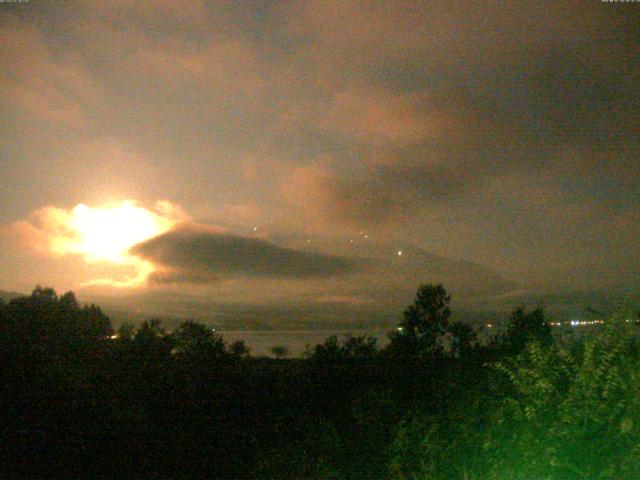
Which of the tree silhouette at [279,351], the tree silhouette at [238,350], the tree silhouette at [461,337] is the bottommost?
the tree silhouette at [279,351]

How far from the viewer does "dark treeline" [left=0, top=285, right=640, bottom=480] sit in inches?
224

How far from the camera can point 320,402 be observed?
19578 mm

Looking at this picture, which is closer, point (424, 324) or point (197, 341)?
point (197, 341)

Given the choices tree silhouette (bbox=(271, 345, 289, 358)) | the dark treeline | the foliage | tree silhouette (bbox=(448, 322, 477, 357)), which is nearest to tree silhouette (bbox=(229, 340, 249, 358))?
the dark treeline

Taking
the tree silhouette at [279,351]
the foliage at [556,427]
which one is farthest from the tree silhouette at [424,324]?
the foliage at [556,427]

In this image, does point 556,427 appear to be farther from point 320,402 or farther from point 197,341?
point 197,341

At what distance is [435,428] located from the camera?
22.6 ft

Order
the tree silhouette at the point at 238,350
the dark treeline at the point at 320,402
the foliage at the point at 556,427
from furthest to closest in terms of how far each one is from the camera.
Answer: the tree silhouette at the point at 238,350, the dark treeline at the point at 320,402, the foliage at the point at 556,427

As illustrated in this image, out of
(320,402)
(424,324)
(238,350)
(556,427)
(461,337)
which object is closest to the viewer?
(556,427)

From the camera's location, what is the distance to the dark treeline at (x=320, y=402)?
569 centimetres

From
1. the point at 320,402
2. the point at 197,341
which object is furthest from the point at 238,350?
the point at 320,402

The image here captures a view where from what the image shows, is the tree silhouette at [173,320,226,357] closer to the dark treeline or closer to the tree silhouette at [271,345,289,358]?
the dark treeline

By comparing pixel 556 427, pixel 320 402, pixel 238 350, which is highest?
pixel 556 427

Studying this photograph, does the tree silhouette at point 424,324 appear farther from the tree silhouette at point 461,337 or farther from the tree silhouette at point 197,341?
the tree silhouette at point 197,341
